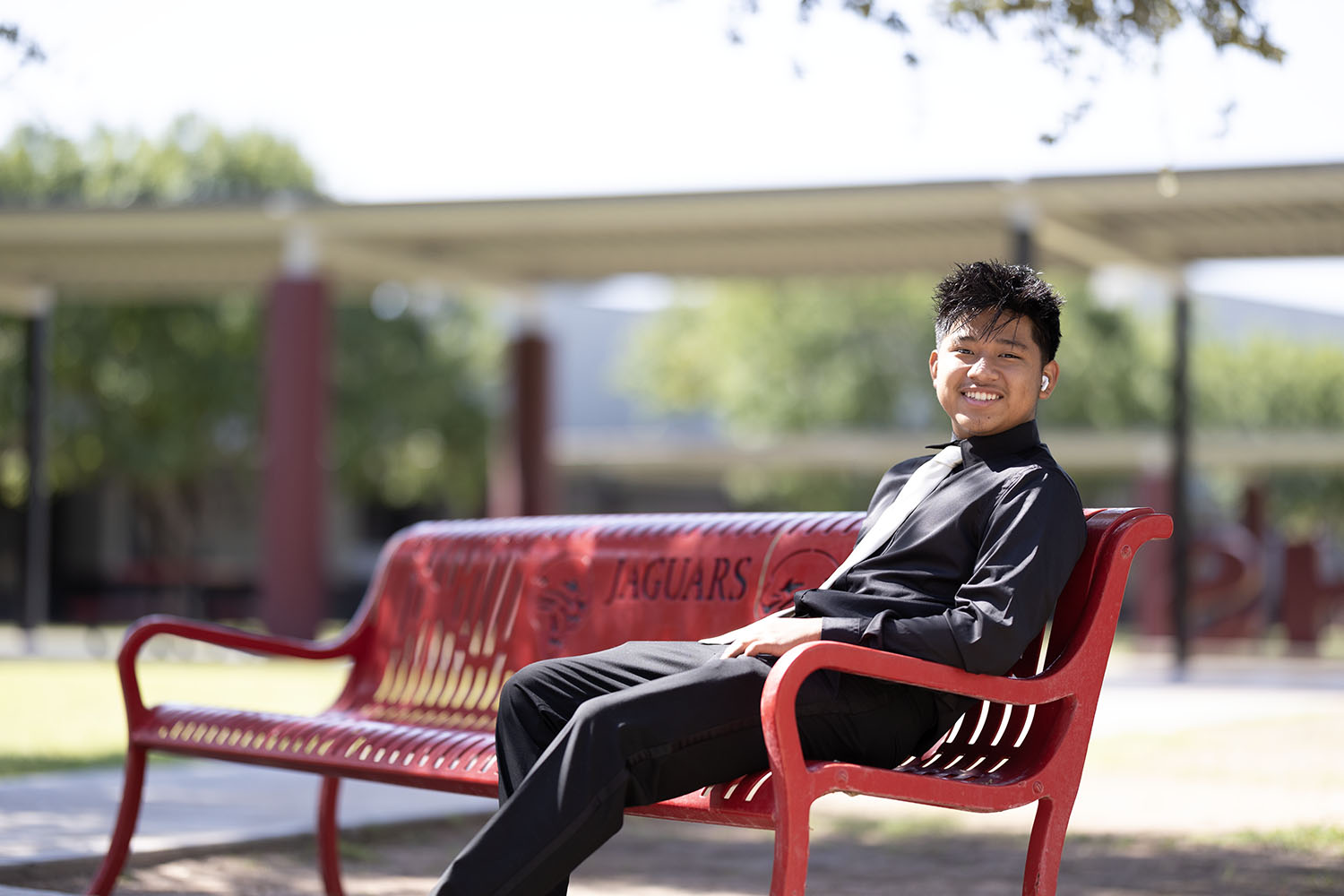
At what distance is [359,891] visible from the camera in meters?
5.78

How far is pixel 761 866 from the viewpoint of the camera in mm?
6500

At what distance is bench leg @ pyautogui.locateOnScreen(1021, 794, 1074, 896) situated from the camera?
3.75 metres

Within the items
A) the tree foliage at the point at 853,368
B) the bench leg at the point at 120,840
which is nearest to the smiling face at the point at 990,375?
the bench leg at the point at 120,840

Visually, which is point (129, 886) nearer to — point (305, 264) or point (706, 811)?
point (706, 811)

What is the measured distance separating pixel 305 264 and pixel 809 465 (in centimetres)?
1388

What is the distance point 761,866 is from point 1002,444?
316 centimetres

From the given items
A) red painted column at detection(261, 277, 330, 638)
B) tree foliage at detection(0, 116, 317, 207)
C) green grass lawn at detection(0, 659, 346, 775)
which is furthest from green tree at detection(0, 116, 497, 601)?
green grass lawn at detection(0, 659, 346, 775)

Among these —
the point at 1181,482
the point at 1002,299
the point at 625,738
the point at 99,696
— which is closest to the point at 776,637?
the point at 625,738

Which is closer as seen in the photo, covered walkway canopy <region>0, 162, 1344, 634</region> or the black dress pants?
the black dress pants

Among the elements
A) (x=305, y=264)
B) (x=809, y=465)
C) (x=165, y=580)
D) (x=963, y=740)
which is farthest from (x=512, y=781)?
(x=809, y=465)

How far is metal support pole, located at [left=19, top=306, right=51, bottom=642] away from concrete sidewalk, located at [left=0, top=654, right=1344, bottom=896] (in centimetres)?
1456

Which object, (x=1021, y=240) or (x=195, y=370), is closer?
(x=1021, y=240)

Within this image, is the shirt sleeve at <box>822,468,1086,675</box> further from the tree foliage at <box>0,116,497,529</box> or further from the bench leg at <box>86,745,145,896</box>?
the tree foliage at <box>0,116,497,529</box>

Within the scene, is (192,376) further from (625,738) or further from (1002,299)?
(625,738)
